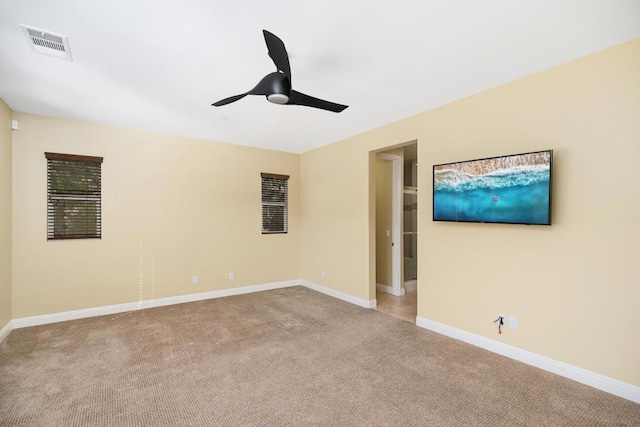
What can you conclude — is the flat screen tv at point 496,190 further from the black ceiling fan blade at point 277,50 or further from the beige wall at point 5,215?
the beige wall at point 5,215

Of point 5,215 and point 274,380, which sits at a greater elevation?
point 5,215

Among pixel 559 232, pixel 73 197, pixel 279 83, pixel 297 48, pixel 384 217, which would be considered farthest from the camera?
pixel 384 217

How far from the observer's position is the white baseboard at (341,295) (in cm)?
457

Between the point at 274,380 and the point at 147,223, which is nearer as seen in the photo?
the point at 274,380

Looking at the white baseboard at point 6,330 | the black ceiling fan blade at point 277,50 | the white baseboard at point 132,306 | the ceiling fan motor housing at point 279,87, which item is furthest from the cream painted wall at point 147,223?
the black ceiling fan blade at point 277,50

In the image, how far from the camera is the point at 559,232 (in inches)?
103

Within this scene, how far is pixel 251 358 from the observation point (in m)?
2.94

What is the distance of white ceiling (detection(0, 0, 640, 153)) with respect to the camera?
6.32 feet

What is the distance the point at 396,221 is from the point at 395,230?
160mm

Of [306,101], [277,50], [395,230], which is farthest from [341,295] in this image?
[277,50]

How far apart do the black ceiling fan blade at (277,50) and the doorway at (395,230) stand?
3159 millimetres

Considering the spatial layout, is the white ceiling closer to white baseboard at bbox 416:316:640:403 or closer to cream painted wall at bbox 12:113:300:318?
cream painted wall at bbox 12:113:300:318

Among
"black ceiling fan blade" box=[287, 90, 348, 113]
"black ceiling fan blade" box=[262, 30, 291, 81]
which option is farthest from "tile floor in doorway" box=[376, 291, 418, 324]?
"black ceiling fan blade" box=[262, 30, 291, 81]

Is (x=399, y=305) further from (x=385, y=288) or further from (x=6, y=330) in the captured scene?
(x=6, y=330)
